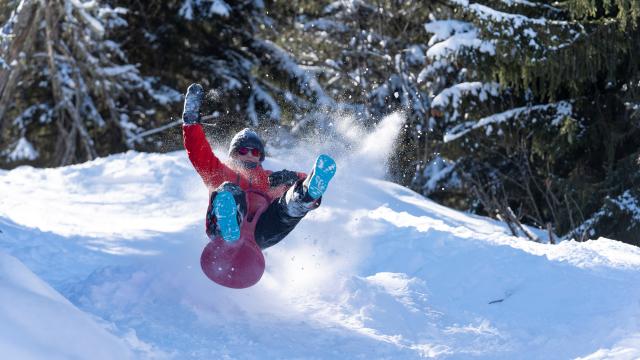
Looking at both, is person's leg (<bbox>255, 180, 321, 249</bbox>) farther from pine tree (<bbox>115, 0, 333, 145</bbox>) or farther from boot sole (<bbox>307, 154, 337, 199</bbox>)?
pine tree (<bbox>115, 0, 333, 145</bbox>)

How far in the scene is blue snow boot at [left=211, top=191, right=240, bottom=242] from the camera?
5.31 metres

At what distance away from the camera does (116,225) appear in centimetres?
753

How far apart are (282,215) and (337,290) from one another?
70 centimetres

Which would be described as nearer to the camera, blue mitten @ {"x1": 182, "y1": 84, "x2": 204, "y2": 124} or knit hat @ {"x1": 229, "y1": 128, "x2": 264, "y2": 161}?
blue mitten @ {"x1": 182, "y1": 84, "x2": 204, "y2": 124}

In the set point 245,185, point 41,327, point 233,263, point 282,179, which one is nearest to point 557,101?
point 282,179

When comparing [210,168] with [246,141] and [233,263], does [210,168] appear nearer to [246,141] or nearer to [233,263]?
[246,141]

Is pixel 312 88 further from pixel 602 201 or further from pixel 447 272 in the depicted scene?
pixel 447 272

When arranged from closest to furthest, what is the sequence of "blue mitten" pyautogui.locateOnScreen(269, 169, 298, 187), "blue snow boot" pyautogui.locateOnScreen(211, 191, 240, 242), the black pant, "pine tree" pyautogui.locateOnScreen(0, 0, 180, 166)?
"blue snow boot" pyautogui.locateOnScreen(211, 191, 240, 242)
the black pant
"blue mitten" pyautogui.locateOnScreen(269, 169, 298, 187)
"pine tree" pyautogui.locateOnScreen(0, 0, 180, 166)

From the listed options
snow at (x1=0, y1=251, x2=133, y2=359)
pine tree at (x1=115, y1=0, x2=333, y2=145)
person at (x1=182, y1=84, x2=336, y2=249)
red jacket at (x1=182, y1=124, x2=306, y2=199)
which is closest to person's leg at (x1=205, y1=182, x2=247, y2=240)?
person at (x1=182, y1=84, x2=336, y2=249)

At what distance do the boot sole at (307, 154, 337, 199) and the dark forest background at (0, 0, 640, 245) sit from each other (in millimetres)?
3952

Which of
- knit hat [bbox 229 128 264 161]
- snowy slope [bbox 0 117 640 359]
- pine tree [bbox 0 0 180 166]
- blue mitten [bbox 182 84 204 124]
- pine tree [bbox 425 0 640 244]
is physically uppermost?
pine tree [bbox 0 0 180 166]

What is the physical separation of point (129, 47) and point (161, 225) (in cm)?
1014

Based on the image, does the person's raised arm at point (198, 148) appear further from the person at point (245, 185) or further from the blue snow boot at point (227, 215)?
the blue snow boot at point (227, 215)

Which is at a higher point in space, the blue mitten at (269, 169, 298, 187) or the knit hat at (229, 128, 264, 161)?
the knit hat at (229, 128, 264, 161)
